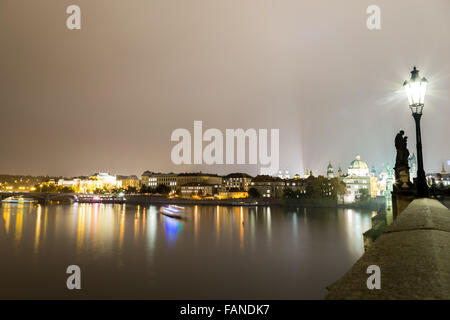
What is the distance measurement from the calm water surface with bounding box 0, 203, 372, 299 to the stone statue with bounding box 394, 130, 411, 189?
8.83m

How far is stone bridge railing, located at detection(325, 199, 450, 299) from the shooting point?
1.89 metres

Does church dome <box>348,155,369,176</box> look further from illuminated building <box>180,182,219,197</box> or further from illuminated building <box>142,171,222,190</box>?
illuminated building <box>142,171,222,190</box>

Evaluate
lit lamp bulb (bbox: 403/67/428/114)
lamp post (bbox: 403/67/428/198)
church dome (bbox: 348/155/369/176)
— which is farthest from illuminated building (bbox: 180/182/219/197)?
lit lamp bulb (bbox: 403/67/428/114)

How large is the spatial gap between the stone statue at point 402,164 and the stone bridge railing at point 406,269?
19.7ft

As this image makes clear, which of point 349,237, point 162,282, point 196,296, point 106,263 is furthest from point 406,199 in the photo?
point 349,237

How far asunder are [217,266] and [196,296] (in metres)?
6.09

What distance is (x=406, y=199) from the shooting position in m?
8.23

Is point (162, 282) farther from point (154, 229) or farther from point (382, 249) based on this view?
point (154, 229)

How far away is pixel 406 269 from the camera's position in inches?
88.6

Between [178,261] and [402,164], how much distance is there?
59.8ft

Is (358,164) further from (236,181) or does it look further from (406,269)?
(406,269)

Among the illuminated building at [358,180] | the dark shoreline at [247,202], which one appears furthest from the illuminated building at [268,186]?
the illuminated building at [358,180]

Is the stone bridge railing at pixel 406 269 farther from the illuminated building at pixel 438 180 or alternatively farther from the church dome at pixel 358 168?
the church dome at pixel 358 168

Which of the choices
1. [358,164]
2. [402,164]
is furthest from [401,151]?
[358,164]
